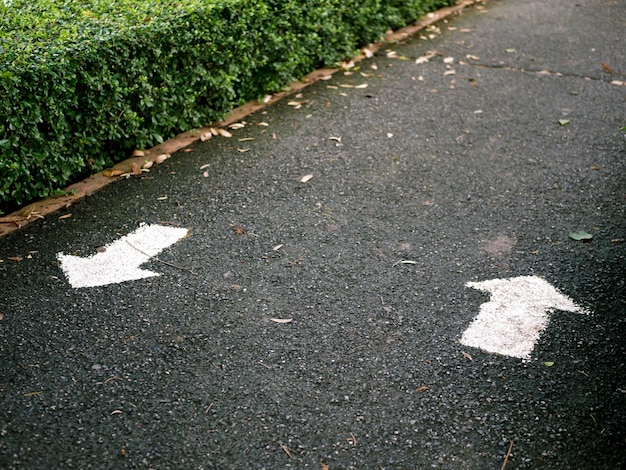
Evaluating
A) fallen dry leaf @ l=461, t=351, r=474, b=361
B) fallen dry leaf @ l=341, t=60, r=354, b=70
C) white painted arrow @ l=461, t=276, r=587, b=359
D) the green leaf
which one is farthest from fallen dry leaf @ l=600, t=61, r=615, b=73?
fallen dry leaf @ l=461, t=351, r=474, b=361

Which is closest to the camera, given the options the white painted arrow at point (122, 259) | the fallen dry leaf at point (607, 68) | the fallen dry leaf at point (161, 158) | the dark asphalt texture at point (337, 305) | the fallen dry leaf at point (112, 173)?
the dark asphalt texture at point (337, 305)

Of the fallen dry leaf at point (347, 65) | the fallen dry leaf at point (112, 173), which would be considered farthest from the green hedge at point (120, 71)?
the fallen dry leaf at point (347, 65)

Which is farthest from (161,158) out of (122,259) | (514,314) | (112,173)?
(514,314)

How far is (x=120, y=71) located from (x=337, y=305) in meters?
2.39

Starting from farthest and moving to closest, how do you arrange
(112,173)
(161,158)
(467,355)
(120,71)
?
1. (161,158)
2. (112,173)
3. (120,71)
4. (467,355)

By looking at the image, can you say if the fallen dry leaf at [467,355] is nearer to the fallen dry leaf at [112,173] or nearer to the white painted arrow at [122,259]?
the white painted arrow at [122,259]

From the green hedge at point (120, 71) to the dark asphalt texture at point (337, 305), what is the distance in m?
0.30

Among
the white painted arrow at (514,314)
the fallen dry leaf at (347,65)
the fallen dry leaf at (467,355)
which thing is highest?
the fallen dry leaf at (347,65)

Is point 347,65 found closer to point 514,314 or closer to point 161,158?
point 161,158

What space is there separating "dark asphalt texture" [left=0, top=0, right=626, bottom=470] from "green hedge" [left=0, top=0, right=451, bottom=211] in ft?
0.99

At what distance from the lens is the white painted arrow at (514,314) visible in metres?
3.44

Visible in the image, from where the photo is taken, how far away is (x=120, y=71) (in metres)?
4.91

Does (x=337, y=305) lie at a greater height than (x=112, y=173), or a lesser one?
lesser

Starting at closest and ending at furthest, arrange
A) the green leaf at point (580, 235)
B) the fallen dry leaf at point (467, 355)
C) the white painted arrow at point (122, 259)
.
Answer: the fallen dry leaf at point (467, 355), the white painted arrow at point (122, 259), the green leaf at point (580, 235)
